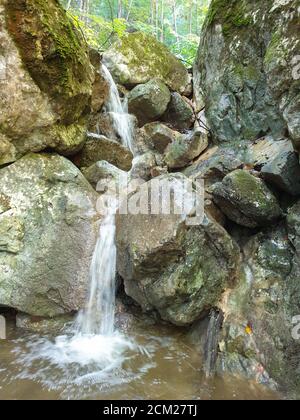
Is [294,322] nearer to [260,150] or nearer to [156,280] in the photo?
[156,280]

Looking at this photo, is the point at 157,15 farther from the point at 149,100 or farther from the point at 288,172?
the point at 288,172

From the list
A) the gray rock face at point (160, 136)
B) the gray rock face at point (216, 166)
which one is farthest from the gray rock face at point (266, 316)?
the gray rock face at point (160, 136)

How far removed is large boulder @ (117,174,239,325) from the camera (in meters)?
4.37

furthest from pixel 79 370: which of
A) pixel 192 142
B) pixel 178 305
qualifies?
pixel 192 142

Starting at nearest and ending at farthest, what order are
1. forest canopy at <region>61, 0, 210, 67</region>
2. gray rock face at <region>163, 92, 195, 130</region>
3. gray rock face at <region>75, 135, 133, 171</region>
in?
gray rock face at <region>75, 135, 133, 171</region>, gray rock face at <region>163, 92, 195, 130</region>, forest canopy at <region>61, 0, 210, 67</region>

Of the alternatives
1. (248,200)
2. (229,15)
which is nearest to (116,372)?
(248,200)

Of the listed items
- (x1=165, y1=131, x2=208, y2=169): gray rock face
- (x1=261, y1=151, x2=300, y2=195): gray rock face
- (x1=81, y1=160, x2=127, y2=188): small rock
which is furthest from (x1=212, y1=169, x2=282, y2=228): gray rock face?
(x1=165, y1=131, x2=208, y2=169): gray rock face

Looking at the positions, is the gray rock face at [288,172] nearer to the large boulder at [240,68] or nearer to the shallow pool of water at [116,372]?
the large boulder at [240,68]

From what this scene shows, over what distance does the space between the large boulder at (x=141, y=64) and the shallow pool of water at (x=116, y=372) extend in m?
7.57

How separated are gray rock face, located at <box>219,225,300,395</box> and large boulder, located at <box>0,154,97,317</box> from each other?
2.33 m

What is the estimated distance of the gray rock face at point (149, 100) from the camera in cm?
880

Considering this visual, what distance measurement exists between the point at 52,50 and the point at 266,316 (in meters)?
5.02

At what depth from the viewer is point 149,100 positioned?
8781 millimetres

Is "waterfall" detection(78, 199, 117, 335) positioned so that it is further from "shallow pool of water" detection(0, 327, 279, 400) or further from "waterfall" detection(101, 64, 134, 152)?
"waterfall" detection(101, 64, 134, 152)
